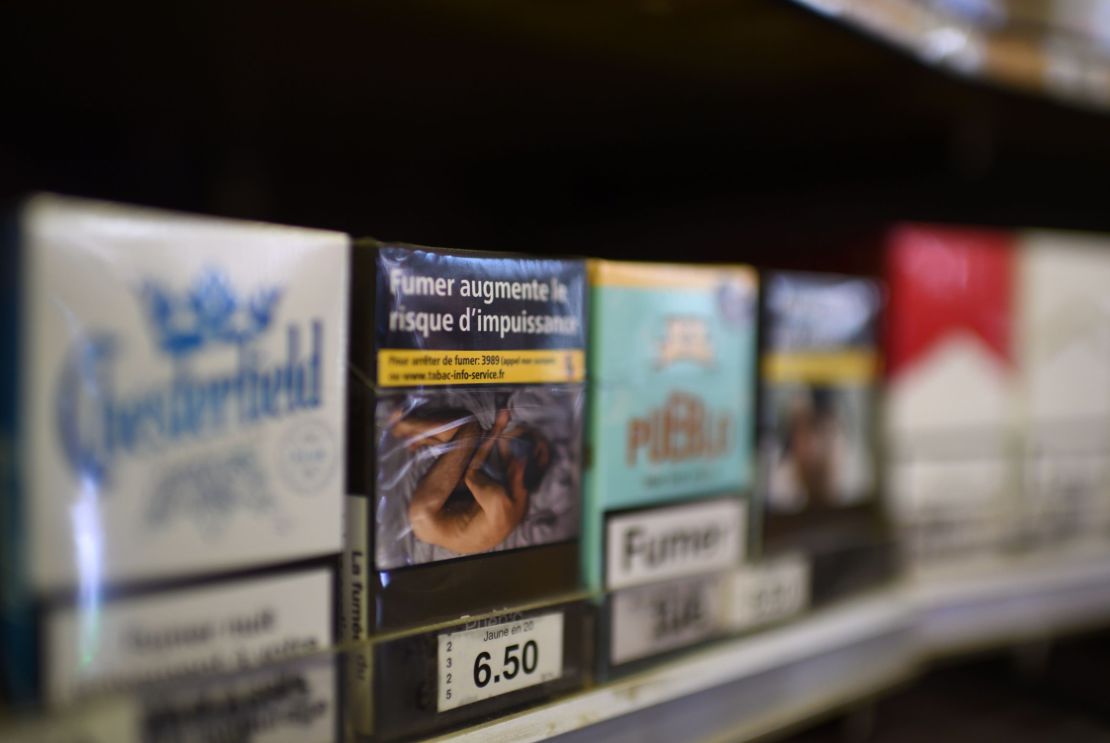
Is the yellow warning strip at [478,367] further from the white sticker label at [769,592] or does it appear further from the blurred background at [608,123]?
the white sticker label at [769,592]

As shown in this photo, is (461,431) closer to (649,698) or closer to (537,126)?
(649,698)

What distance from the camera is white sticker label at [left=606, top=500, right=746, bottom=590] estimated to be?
0.60 metres

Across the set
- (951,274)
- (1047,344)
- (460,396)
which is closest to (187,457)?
(460,396)

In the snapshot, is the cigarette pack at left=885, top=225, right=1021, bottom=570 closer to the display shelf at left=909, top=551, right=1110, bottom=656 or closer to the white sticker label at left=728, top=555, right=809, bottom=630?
the display shelf at left=909, top=551, right=1110, bottom=656

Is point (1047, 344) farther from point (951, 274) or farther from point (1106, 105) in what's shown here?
point (1106, 105)

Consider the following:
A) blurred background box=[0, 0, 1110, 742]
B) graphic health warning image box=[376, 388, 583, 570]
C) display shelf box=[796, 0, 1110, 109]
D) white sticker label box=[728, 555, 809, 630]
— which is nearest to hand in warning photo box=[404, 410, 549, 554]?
graphic health warning image box=[376, 388, 583, 570]

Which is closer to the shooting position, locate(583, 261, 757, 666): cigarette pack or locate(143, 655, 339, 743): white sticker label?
locate(143, 655, 339, 743): white sticker label

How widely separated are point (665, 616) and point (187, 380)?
0.38 metres

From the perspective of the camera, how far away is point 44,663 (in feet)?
1.25

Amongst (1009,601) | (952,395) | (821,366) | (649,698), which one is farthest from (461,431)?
(1009,601)

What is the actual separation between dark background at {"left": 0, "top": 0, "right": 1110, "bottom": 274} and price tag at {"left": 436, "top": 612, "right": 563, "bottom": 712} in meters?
0.24

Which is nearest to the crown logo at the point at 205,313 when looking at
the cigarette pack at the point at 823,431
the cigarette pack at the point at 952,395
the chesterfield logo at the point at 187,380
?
the chesterfield logo at the point at 187,380

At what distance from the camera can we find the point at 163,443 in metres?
0.41

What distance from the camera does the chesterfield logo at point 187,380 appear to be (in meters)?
0.39
